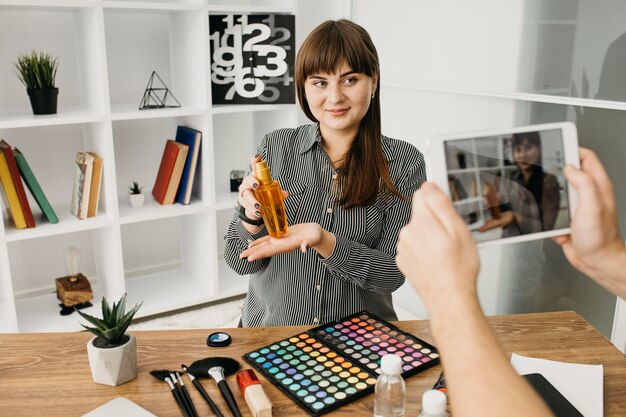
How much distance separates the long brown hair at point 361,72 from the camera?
1.65m

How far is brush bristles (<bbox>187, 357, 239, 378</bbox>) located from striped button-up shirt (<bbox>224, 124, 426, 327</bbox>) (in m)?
0.47

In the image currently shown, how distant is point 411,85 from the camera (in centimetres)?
278

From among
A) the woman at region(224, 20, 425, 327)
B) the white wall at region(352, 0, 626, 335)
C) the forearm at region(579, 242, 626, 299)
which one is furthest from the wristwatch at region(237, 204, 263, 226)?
the forearm at region(579, 242, 626, 299)

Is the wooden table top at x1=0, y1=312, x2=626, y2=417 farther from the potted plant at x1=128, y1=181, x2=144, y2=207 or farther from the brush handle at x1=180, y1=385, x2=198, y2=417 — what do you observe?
the potted plant at x1=128, y1=181, x2=144, y2=207

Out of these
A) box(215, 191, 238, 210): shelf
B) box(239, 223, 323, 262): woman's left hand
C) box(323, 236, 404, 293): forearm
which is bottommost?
Answer: box(215, 191, 238, 210): shelf

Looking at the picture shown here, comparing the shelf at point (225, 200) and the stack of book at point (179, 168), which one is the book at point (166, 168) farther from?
the shelf at point (225, 200)

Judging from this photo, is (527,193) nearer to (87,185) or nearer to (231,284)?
(87,185)

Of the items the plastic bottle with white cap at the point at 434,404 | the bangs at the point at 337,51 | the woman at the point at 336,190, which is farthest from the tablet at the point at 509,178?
the bangs at the point at 337,51

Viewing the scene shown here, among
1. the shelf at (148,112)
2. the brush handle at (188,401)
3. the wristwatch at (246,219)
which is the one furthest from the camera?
the shelf at (148,112)

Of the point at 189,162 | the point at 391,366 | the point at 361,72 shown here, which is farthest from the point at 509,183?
the point at 189,162

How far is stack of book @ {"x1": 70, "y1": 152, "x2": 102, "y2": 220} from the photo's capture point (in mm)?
2688

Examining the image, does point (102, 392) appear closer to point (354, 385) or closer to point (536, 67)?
point (354, 385)

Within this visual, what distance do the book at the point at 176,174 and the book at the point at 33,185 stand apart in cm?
55

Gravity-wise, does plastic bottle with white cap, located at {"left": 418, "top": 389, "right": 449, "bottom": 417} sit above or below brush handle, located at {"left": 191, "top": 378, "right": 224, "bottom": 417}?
above
